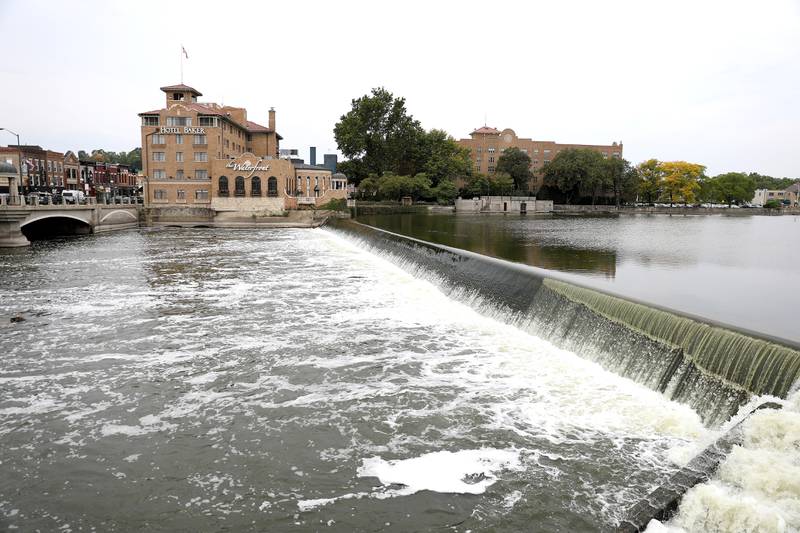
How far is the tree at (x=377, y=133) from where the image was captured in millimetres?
78125

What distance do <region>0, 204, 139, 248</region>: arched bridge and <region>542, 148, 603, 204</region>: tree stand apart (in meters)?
64.8

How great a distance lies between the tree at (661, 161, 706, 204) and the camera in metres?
97.3

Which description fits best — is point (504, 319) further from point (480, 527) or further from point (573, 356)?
point (480, 527)

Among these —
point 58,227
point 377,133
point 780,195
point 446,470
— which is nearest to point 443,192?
point 377,133

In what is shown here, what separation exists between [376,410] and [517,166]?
9316 cm

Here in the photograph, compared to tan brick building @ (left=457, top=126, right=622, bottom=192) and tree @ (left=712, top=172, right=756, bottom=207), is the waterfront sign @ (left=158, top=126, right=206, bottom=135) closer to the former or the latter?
tan brick building @ (left=457, top=126, right=622, bottom=192)

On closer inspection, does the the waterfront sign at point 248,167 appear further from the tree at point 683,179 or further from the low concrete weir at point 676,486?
the tree at point 683,179

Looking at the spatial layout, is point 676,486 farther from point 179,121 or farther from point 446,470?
point 179,121

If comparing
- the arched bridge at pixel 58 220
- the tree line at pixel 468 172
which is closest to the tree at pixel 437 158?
the tree line at pixel 468 172

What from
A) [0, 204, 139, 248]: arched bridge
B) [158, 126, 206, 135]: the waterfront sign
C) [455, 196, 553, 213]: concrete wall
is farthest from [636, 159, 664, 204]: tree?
[0, 204, 139, 248]: arched bridge

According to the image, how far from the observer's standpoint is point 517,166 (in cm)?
9738

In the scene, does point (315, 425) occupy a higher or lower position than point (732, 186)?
lower

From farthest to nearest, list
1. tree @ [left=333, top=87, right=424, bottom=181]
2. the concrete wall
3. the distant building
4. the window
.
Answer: the distant building < the concrete wall < tree @ [left=333, top=87, right=424, bottom=181] < the window

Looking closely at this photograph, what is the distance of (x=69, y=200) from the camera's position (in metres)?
45.9
